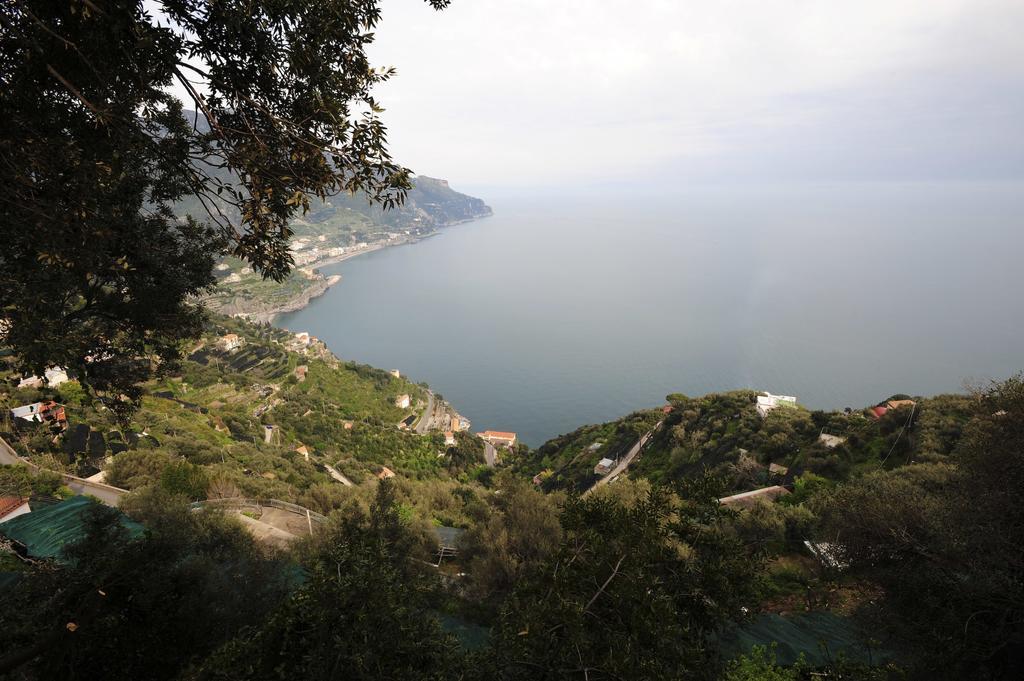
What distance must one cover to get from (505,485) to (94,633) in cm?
780

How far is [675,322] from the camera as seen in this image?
72.9m

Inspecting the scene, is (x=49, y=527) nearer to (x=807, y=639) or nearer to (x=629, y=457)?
(x=807, y=639)

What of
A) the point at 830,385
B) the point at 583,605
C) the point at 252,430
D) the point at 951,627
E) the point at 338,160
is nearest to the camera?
the point at 338,160

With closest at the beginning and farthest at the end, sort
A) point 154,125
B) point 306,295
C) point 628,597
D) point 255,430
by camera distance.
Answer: point 154,125, point 628,597, point 255,430, point 306,295

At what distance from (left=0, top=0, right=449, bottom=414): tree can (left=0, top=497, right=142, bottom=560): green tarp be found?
754cm

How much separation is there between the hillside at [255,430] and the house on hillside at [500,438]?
7.51ft

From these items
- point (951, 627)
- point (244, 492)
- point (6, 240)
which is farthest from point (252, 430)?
point (951, 627)

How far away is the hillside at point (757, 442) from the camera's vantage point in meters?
13.3

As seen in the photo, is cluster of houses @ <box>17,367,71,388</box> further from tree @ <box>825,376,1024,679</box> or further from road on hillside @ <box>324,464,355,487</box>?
road on hillside @ <box>324,464,355,487</box>

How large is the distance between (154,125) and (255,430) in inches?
1227

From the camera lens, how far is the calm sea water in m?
51.2

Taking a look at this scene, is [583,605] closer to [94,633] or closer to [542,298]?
[94,633]

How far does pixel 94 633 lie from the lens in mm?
4785

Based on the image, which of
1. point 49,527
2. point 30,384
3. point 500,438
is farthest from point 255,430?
point 49,527
